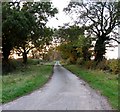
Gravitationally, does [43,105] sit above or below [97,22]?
below

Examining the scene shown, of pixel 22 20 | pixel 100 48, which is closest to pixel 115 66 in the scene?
pixel 22 20

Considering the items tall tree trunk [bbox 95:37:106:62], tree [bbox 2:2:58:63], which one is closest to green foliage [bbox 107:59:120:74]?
tree [bbox 2:2:58:63]

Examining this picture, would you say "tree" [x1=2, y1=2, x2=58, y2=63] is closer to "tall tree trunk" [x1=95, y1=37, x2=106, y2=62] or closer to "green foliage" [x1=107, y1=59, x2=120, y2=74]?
"tall tree trunk" [x1=95, y1=37, x2=106, y2=62]

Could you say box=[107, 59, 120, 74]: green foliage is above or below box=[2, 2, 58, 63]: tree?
below

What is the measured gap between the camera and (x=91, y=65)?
4534 cm

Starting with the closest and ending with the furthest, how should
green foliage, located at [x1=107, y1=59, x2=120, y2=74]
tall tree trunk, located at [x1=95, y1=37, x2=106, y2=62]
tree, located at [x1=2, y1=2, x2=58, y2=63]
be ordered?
green foliage, located at [x1=107, y1=59, x2=120, y2=74] → tree, located at [x1=2, y1=2, x2=58, y2=63] → tall tree trunk, located at [x1=95, y1=37, x2=106, y2=62]

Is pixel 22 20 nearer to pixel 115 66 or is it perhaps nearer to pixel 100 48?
pixel 115 66

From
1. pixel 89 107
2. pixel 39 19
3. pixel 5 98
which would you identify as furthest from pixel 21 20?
pixel 89 107

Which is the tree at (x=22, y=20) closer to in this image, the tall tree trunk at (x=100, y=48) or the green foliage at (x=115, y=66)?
the tall tree trunk at (x=100, y=48)

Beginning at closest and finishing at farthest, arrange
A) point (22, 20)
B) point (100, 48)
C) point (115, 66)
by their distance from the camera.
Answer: point (115, 66), point (22, 20), point (100, 48)

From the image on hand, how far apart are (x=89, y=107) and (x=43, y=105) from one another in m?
1.91

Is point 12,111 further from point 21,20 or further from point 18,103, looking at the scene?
point 21,20

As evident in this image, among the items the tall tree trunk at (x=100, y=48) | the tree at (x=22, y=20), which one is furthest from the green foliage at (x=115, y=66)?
the tall tree trunk at (x=100, y=48)

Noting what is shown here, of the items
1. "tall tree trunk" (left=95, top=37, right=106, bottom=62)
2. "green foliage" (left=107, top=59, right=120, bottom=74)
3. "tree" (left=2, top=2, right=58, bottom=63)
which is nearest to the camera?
"green foliage" (left=107, top=59, right=120, bottom=74)
